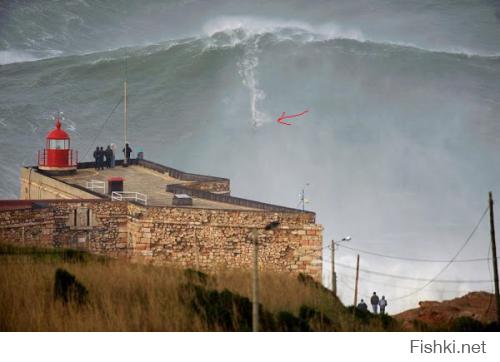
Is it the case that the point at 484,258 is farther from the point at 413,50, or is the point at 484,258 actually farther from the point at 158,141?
the point at 413,50

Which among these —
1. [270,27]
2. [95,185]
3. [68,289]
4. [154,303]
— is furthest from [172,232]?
[270,27]

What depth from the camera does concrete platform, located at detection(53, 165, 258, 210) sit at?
31.6m

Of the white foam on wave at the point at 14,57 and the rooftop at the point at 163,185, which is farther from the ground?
the white foam on wave at the point at 14,57

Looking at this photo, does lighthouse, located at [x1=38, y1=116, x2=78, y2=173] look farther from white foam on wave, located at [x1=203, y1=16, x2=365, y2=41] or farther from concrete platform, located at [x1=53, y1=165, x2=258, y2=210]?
white foam on wave, located at [x1=203, y1=16, x2=365, y2=41]

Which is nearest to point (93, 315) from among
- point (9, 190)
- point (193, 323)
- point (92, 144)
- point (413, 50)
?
point (193, 323)

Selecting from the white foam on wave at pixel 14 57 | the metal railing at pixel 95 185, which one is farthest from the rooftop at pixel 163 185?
the white foam on wave at pixel 14 57

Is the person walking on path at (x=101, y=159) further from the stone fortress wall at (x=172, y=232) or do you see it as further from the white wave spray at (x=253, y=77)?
the white wave spray at (x=253, y=77)

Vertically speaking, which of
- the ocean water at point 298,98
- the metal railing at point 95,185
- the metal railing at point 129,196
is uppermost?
the ocean water at point 298,98

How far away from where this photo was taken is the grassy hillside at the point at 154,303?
58.1ft

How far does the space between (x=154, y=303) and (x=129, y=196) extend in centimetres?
1388

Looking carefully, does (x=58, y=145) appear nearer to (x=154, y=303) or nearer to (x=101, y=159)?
(x=101, y=159)

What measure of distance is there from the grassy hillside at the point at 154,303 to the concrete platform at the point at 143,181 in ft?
28.6

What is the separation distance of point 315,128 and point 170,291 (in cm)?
5647

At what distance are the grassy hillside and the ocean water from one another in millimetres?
29857
